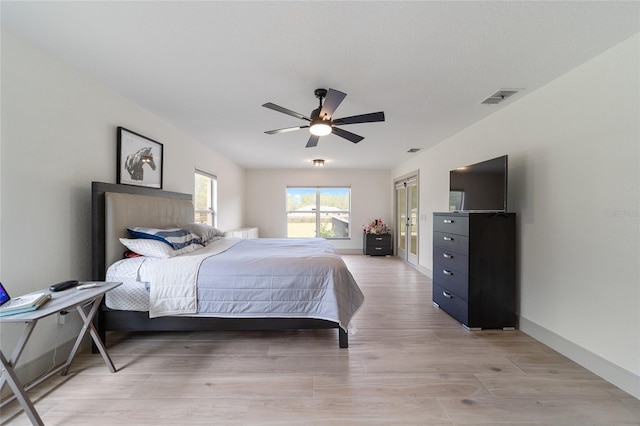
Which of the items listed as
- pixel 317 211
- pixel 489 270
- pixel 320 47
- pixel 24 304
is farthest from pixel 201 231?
pixel 317 211

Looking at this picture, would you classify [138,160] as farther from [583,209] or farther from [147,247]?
[583,209]

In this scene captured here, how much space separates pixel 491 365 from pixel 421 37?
244 cm

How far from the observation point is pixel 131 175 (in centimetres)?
272

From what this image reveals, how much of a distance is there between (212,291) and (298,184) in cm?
526

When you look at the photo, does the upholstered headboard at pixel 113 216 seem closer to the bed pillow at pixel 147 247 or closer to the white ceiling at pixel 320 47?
the bed pillow at pixel 147 247

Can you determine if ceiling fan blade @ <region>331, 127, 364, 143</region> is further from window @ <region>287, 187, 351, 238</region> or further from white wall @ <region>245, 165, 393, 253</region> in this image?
window @ <region>287, 187, 351, 238</region>

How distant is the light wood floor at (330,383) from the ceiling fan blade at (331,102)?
209 centimetres

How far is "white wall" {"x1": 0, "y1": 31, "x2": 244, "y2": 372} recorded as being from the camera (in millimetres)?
1702

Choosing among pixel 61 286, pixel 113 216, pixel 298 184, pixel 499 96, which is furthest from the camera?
pixel 298 184

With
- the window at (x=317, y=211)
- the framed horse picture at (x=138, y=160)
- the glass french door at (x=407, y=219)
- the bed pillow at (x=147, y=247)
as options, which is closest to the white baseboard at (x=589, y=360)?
the glass french door at (x=407, y=219)

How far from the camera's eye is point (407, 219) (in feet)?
20.3

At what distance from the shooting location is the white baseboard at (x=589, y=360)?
5.67 feet

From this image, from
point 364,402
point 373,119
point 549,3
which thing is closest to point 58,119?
point 373,119

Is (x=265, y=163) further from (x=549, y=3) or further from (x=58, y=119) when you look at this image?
(x=549, y=3)
